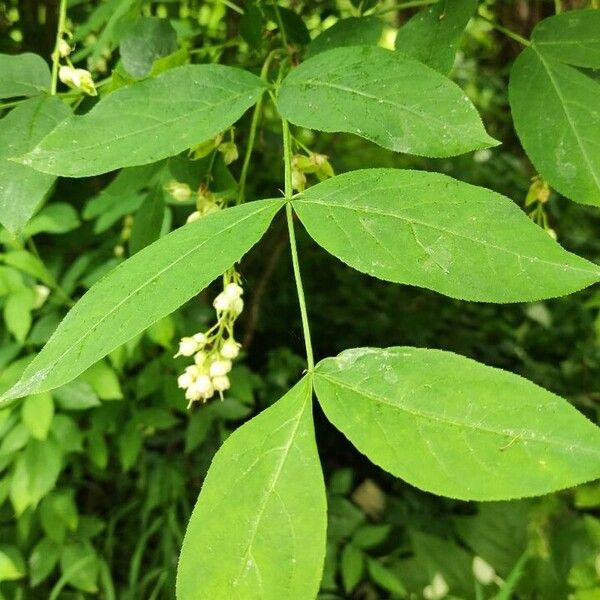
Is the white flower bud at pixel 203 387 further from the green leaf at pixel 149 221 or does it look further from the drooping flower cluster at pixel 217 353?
the green leaf at pixel 149 221

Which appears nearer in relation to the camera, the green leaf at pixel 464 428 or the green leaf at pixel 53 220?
the green leaf at pixel 464 428

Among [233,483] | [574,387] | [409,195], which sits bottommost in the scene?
[574,387]

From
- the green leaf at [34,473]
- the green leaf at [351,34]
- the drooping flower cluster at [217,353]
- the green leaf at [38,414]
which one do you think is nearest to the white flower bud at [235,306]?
the drooping flower cluster at [217,353]

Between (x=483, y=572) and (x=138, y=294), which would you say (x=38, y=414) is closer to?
(x=138, y=294)

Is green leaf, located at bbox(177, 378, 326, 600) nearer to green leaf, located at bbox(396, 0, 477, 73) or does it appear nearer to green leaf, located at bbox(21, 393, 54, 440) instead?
green leaf, located at bbox(396, 0, 477, 73)

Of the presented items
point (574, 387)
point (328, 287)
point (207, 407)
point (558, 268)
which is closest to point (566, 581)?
point (207, 407)

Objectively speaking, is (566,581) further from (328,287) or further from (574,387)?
(328,287)

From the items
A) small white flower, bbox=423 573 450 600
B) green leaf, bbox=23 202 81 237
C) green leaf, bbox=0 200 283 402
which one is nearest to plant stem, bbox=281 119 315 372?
green leaf, bbox=0 200 283 402
